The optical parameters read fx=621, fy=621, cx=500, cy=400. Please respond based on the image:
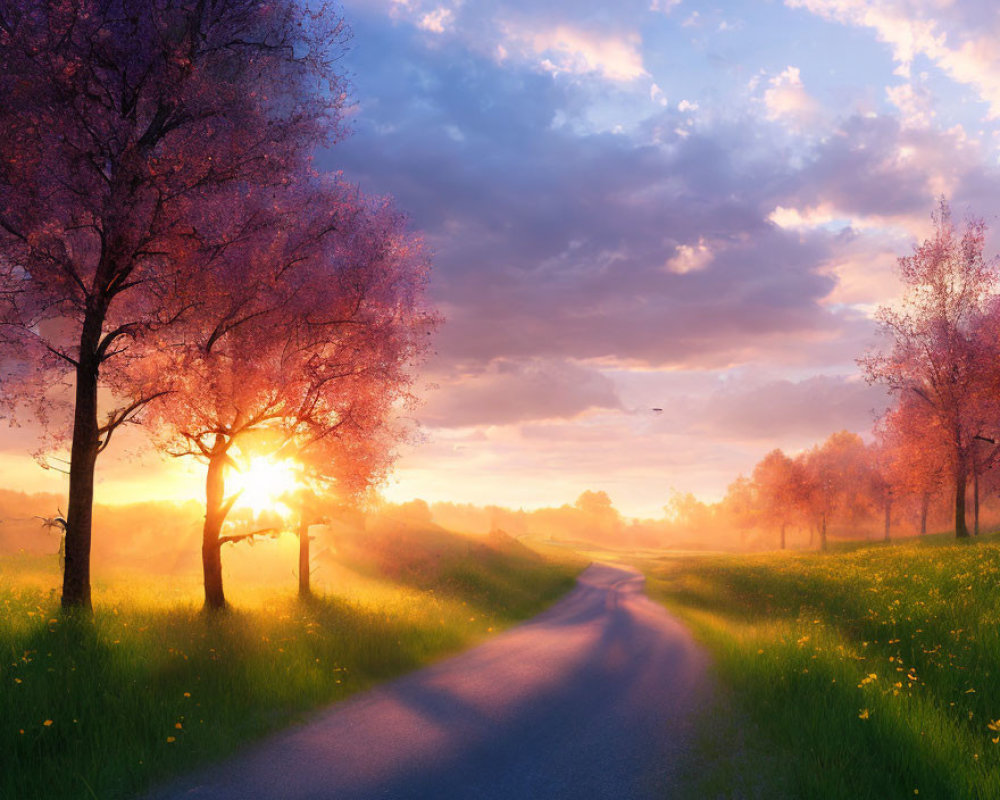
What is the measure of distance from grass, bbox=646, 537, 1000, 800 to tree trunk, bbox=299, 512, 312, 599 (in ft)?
41.6

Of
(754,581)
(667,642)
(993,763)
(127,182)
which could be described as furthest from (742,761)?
(754,581)

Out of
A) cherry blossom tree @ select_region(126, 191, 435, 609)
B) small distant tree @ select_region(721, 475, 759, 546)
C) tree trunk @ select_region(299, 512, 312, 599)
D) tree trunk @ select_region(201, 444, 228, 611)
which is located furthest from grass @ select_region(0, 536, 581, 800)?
small distant tree @ select_region(721, 475, 759, 546)

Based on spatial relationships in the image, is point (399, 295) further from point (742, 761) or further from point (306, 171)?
point (742, 761)

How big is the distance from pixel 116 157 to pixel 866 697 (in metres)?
16.3

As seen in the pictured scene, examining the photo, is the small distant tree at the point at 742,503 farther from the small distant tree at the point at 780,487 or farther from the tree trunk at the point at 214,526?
the tree trunk at the point at 214,526

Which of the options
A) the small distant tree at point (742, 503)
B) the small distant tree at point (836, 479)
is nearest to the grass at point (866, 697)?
the small distant tree at point (836, 479)

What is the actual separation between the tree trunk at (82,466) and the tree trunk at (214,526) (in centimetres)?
308

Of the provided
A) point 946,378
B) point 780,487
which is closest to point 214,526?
point 946,378

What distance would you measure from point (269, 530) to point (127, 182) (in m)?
9.37

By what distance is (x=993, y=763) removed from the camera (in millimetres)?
7246

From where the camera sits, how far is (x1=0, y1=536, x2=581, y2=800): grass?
774 centimetres

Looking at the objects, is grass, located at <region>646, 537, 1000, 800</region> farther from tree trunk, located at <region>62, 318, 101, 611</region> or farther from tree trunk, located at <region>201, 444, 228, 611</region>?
tree trunk, located at <region>62, 318, 101, 611</region>

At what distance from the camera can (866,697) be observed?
9438 millimetres

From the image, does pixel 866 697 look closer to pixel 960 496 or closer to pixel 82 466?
pixel 82 466
